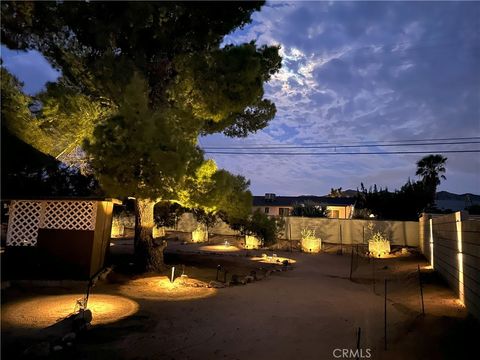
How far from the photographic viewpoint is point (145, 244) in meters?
11.9

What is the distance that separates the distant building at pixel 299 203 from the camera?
132 feet

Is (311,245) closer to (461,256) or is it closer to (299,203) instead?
(461,256)

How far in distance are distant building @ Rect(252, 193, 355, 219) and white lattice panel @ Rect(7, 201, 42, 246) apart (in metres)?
29.7

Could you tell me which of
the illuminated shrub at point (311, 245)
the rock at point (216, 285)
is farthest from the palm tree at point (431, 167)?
the rock at point (216, 285)

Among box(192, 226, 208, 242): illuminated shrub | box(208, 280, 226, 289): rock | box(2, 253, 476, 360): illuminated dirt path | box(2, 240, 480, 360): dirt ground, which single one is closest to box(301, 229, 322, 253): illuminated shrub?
box(192, 226, 208, 242): illuminated shrub

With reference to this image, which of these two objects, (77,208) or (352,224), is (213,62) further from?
(352,224)

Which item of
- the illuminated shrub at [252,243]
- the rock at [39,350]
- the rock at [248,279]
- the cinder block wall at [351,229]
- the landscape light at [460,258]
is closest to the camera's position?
the rock at [39,350]

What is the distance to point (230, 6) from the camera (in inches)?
394

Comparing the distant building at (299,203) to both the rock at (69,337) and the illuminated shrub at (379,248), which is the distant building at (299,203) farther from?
the rock at (69,337)

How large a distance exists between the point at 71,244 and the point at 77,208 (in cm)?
107

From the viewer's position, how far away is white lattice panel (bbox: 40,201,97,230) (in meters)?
10.4

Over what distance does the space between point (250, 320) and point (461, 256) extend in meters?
5.00

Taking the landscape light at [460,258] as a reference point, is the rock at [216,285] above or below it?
below

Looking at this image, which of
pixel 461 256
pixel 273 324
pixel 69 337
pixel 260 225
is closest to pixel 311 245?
pixel 260 225
